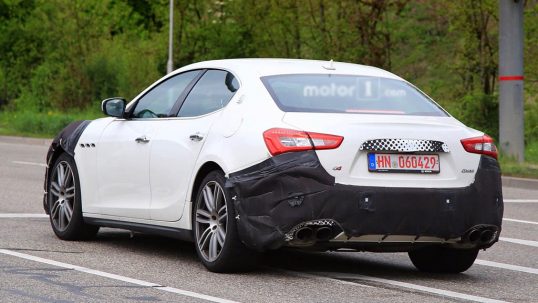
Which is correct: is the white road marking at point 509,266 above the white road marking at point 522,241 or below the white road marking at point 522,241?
above

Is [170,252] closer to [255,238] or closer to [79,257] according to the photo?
[79,257]

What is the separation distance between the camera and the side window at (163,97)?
10609 mm

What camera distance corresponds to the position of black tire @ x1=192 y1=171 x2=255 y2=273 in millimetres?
9188

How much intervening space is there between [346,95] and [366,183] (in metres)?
0.92

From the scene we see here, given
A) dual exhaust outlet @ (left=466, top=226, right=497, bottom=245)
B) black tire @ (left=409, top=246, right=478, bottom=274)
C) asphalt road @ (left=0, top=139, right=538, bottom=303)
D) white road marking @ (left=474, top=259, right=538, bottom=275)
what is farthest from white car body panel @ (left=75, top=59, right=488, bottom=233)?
white road marking @ (left=474, top=259, right=538, bottom=275)

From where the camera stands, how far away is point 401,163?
29.8 feet

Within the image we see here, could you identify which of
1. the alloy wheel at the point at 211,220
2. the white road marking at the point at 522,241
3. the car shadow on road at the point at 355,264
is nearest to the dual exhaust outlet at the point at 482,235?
the car shadow on road at the point at 355,264

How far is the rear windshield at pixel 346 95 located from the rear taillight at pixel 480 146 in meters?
0.42

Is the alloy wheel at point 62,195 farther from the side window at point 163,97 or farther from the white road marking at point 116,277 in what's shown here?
the white road marking at point 116,277

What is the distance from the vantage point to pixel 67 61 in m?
44.4

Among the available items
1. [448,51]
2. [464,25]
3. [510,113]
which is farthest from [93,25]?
[510,113]

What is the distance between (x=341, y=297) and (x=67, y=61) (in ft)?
121

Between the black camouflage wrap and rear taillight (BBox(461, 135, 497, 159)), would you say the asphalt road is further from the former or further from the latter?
rear taillight (BBox(461, 135, 497, 159))

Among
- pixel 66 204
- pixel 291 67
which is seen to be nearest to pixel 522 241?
pixel 291 67
